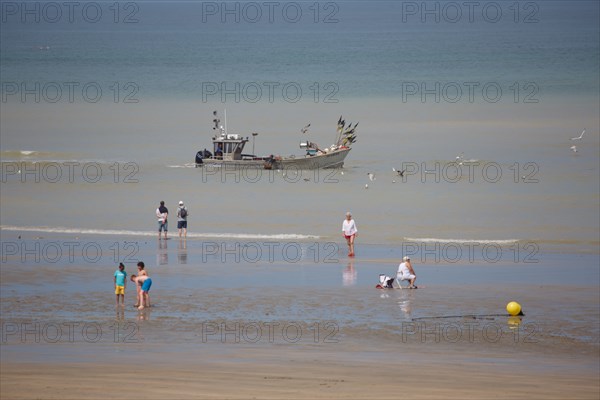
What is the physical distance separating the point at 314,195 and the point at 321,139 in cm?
2260

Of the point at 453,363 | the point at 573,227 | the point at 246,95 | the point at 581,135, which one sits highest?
the point at 246,95

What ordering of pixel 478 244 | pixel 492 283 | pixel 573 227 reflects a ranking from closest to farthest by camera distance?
pixel 492 283 → pixel 478 244 → pixel 573 227

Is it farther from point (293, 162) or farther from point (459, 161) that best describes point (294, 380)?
point (459, 161)

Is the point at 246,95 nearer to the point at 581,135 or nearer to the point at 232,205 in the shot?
the point at 581,135

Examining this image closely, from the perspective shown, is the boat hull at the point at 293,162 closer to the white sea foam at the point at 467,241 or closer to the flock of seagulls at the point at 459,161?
the flock of seagulls at the point at 459,161

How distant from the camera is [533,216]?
36.3 m

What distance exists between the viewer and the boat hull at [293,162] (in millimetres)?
48906

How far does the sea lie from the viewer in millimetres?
22797

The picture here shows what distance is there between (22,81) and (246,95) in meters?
30.4

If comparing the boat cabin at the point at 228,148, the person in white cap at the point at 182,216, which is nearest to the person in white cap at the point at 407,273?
the person in white cap at the point at 182,216

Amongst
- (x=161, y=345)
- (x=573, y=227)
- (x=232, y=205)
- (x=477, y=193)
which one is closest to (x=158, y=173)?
(x=232, y=205)

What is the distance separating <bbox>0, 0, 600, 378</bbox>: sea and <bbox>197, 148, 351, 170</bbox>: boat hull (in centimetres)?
46

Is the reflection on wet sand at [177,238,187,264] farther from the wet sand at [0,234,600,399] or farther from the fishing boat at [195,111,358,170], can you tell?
the fishing boat at [195,111,358,170]

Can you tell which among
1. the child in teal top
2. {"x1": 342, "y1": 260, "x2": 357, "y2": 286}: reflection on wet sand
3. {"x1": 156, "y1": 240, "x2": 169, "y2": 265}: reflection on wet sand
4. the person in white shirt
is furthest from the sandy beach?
the person in white shirt
